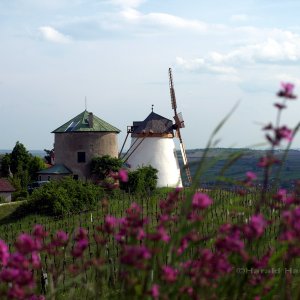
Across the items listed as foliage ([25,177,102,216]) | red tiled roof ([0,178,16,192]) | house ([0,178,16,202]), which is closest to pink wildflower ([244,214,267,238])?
foliage ([25,177,102,216])

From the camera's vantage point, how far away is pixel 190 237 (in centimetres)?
294

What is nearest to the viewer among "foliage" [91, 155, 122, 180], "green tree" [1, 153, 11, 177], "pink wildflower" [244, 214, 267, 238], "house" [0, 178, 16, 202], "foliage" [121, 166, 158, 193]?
"pink wildflower" [244, 214, 267, 238]

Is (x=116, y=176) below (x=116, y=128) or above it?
below

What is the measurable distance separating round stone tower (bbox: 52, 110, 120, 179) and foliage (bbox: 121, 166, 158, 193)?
191 inches

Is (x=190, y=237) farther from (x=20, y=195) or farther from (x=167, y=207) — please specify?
(x=20, y=195)

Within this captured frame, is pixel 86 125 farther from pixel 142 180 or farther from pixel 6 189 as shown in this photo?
pixel 142 180

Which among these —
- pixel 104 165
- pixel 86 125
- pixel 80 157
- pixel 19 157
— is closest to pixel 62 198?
pixel 104 165

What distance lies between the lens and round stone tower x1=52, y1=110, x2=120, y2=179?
43.7 m

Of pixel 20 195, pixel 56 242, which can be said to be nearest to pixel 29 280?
pixel 56 242

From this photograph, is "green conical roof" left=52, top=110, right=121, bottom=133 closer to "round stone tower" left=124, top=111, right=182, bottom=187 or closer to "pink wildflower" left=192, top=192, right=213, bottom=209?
"round stone tower" left=124, top=111, right=182, bottom=187

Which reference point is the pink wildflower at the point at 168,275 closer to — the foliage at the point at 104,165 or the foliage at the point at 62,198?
the foliage at the point at 62,198

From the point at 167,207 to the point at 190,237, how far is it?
183mm

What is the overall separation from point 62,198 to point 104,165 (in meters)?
12.4

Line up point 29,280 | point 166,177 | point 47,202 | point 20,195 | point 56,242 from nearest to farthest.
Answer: point 29,280, point 56,242, point 47,202, point 20,195, point 166,177
